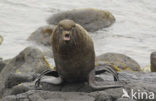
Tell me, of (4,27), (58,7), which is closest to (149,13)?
(58,7)

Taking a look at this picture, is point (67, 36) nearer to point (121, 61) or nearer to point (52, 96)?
point (52, 96)

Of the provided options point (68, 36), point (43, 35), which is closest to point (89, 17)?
point (43, 35)

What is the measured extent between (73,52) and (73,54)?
0.05 meters

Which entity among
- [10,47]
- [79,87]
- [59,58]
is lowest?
[10,47]

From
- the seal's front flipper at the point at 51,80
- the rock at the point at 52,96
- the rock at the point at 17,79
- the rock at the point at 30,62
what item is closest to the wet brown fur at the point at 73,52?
the seal's front flipper at the point at 51,80

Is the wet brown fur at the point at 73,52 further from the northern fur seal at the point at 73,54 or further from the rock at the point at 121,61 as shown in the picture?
the rock at the point at 121,61

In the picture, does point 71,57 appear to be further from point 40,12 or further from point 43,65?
point 40,12

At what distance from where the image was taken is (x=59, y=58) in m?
6.53

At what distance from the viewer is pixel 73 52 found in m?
6.39

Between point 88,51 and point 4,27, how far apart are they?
42.0ft

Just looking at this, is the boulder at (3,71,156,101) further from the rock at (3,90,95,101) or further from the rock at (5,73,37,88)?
the rock at (5,73,37,88)

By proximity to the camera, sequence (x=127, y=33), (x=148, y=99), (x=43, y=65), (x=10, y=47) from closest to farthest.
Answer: (x=148, y=99), (x=43, y=65), (x=10, y=47), (x=127, y=33)

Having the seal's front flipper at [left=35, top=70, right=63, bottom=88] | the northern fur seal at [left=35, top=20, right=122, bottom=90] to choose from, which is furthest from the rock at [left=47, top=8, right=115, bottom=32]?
the northern fur seal at [left=35, top=20, right=122, bottom=90]

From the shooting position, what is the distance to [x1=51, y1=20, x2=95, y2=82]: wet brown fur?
6266mm
